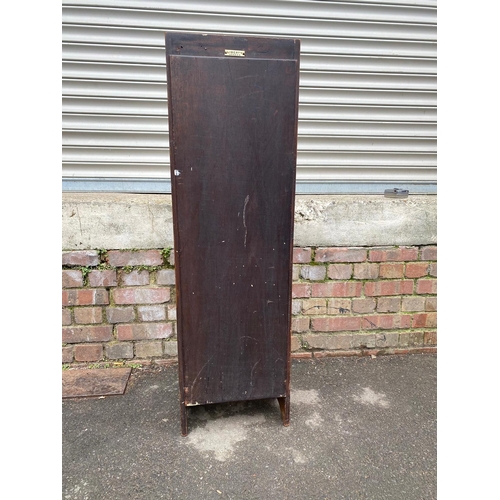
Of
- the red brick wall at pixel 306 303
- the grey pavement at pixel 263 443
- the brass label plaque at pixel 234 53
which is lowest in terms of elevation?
the grey pavement at pixel 263 443

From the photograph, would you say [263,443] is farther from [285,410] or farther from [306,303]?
[306,303]

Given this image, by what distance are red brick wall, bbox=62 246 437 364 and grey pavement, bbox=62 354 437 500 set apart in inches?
10.9

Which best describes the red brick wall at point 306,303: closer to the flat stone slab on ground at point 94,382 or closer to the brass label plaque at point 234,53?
the flat stone slab on ground at point 94,382

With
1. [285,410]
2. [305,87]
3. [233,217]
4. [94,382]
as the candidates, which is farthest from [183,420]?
[305,87]

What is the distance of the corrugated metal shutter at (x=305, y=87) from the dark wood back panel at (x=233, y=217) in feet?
3.09

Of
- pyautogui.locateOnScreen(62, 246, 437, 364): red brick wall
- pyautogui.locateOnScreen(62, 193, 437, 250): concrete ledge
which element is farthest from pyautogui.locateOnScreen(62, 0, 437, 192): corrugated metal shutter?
pyautogui.locateOnScreen(62, 246, 437, 364): red brick wall

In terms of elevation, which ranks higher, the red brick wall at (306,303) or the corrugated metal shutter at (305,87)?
the corrugated metal shutter at (305,87)

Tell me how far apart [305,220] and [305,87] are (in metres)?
0.94

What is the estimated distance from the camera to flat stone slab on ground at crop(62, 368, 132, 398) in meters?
2.40

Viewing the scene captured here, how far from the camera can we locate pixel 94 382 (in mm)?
2510

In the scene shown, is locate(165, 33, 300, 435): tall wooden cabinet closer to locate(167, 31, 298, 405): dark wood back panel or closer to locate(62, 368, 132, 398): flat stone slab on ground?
locate(167, 31, 298, 405): dark wood back panel

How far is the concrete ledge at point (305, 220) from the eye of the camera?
250 centimetres

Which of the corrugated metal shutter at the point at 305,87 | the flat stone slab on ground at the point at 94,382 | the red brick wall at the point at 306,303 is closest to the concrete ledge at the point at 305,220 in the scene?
the red brick wall at the point at 306,303

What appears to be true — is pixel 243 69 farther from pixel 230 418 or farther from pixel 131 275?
pixel 230 418
